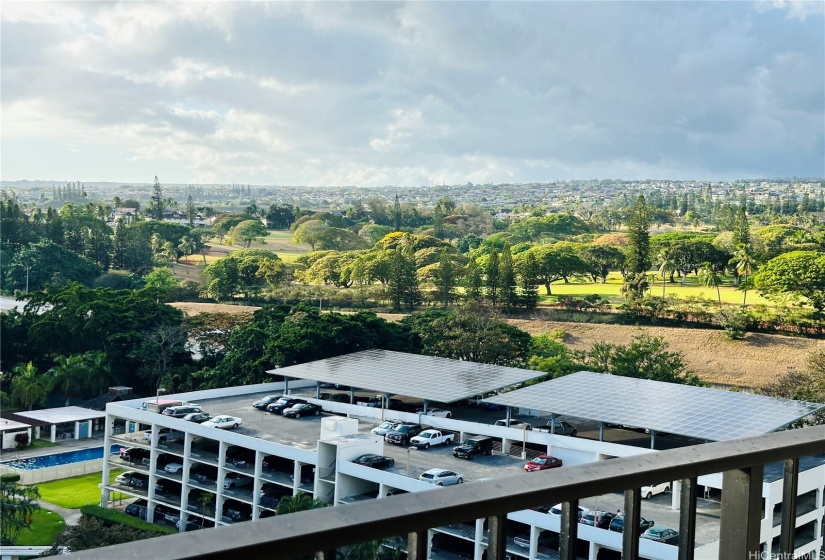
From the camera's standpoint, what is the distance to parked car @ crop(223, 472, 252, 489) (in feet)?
40.2

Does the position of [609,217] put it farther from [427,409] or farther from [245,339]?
[427,409]

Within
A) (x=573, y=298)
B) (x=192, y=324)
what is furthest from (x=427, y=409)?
(x=573, y=298)

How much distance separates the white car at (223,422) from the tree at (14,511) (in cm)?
244

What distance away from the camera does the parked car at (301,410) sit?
45.5ft

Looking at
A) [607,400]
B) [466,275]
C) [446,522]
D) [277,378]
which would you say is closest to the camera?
[446,522]

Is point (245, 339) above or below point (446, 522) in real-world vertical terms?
below

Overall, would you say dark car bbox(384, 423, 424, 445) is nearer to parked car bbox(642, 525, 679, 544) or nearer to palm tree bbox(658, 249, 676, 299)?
parked car bbox(642, 525, 679, 544)

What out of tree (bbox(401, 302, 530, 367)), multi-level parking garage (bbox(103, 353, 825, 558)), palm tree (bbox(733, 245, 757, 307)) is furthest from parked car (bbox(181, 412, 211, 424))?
palm tree (bbox(733, 245, 757, 307))

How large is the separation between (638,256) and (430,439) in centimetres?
1391

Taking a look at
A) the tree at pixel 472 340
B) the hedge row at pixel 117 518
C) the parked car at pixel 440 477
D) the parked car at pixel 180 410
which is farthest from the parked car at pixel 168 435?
the tree at pixel 472 340

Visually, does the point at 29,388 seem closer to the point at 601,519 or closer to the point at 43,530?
the point at 43,530

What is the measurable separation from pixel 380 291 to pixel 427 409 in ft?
39.9

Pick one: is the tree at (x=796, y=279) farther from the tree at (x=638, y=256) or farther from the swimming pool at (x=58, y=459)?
the swimming pool at (x=58, y=459)

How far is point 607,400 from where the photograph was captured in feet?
42.0
